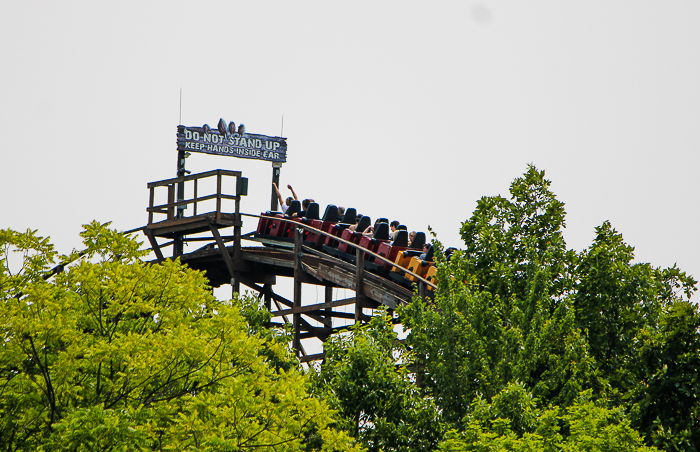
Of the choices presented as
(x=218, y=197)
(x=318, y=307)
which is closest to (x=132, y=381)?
(x=318, y=307)

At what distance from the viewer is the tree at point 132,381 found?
1139 cm

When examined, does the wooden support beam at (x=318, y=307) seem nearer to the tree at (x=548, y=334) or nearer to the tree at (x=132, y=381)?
the tree at (x=548, y=334)

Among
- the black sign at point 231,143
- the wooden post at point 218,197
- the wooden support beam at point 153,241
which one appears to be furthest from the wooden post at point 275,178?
the wooden post at point 218,197

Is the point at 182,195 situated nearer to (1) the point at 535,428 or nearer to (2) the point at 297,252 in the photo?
(2) the point at 297,252

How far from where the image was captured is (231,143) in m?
28.2

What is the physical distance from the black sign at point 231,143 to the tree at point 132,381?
46.7ft

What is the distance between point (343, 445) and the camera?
12250 mm

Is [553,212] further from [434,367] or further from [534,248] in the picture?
[434,367]

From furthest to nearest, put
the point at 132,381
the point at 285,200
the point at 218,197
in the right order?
the point at 285,200, the point at 218,197, the point at 132,381

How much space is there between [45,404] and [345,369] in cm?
427

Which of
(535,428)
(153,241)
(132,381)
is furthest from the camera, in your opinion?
(153,241)

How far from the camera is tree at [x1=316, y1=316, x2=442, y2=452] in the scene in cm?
1415

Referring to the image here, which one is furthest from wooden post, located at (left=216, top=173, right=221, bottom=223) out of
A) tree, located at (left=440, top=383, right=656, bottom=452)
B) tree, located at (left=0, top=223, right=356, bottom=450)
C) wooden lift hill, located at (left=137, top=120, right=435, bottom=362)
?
tree, located at (left=440, top=383, right=656, bottom=452)

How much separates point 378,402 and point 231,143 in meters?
15.1
